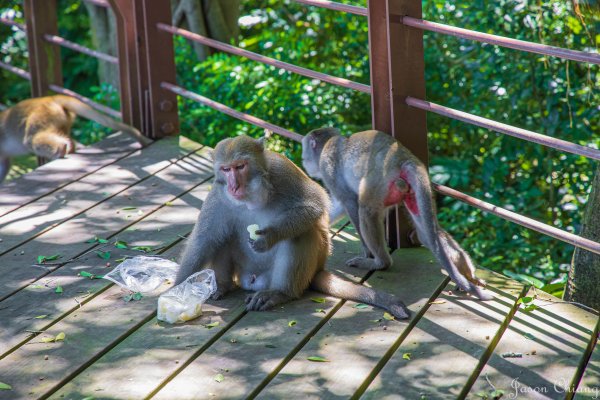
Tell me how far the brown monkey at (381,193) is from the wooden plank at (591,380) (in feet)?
2.06

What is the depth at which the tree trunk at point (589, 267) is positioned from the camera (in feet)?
13.6

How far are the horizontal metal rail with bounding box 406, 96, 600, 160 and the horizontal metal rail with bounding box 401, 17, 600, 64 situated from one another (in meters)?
0.35

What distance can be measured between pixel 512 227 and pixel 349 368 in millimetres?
3372

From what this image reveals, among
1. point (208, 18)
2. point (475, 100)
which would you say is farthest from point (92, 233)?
point (208, 18)

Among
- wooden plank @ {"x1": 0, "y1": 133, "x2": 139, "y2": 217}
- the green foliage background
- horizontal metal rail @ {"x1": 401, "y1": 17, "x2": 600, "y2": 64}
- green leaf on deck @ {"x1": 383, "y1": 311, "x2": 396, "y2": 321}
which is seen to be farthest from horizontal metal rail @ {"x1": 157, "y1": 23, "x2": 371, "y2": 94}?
green leaf on deck @ {"x1": 383, "y1": 311, "x2": 396, "y2": 321}

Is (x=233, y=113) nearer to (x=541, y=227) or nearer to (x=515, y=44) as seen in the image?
(x=515, y=44)

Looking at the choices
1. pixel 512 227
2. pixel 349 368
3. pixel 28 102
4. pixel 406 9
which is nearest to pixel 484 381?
pixel 349 368

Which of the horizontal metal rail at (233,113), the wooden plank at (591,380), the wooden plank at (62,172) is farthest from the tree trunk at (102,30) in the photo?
the wooden plank at (591,380)

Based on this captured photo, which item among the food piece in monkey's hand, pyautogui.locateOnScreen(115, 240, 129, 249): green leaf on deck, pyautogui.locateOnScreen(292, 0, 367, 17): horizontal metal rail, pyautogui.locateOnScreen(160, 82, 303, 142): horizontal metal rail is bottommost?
pyautogui.locateOnScreen(115, 240, 129, 249): green leaf on deck

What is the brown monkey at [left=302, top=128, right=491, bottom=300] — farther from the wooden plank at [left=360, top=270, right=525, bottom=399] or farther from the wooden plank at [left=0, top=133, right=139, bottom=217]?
the wooden plank at [left=0, top=133, right=139, bottom=217]

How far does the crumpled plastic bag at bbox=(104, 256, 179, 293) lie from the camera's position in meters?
4.10

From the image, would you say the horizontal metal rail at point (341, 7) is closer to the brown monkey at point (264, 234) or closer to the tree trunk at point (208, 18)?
the brown monkey at point (264, 234)

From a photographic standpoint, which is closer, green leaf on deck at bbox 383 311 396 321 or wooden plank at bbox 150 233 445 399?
wooden plank at bbox 150 233 445 399

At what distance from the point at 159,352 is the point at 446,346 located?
1135 millimetres
